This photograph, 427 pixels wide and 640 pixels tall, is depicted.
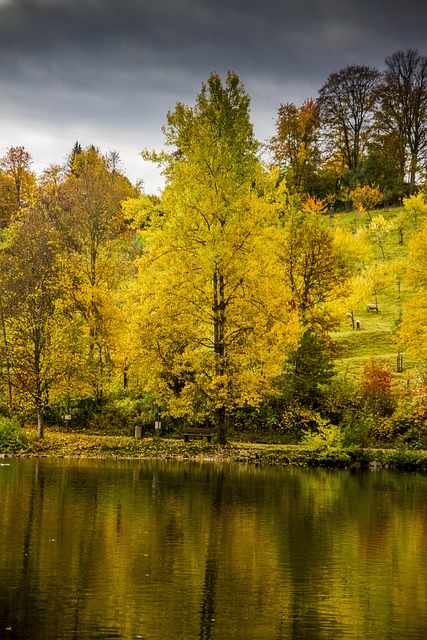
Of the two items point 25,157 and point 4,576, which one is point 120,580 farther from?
point 25,157

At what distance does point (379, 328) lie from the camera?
5538 cm

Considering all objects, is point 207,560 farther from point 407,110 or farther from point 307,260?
point 407,110

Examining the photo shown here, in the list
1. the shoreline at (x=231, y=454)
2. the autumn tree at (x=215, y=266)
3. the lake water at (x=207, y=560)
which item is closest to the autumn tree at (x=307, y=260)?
the autumn tree at (x=215, y=266)

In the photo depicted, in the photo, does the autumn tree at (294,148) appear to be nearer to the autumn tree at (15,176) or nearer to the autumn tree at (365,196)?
the autumn tree at (365,196)

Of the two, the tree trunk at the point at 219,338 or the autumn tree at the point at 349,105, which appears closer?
the tree trunk at the point at 219,338

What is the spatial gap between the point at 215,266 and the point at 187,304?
6.97 feet

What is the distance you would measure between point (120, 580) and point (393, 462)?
66.6ft

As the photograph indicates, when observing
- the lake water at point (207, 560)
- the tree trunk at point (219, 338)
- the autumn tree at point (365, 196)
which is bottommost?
the lake water at point (207, 560)

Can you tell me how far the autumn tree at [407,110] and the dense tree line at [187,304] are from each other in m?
51.8

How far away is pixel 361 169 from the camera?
3310 inches

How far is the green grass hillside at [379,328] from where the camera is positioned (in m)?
45.8

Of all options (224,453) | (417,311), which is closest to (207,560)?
(224,453)

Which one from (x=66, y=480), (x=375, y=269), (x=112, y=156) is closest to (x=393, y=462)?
(x=66, y=480)

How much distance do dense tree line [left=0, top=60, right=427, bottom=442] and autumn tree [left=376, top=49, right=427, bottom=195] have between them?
51807mm
